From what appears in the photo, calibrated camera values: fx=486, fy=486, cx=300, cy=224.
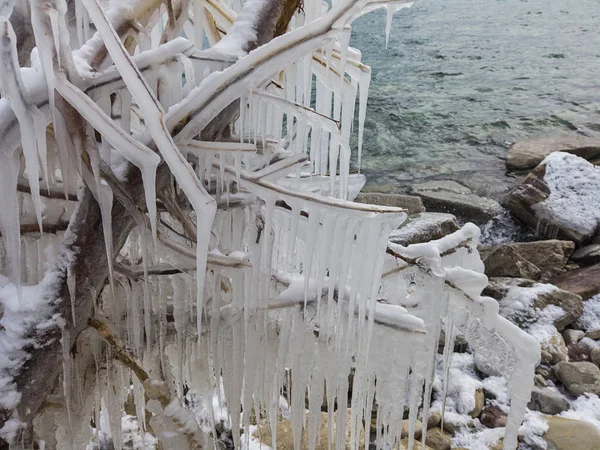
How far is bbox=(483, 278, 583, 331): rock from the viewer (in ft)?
14.4

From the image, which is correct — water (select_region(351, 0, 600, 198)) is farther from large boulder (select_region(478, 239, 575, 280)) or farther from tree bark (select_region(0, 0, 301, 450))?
tree bark (select_region(0, 0, 301, 450))

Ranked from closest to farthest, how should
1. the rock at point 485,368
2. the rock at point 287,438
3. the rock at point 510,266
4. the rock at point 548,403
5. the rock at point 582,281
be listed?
the rock at point 287,438
the rock at point 548,403
the rock at point 485,368
the rock at point 582,281
the rock at point 510,266

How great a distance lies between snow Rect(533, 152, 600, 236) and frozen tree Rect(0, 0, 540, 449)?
510 cm

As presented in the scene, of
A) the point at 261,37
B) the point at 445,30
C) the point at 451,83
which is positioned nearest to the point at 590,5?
the point at 445,30

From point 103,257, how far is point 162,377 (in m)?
0.59

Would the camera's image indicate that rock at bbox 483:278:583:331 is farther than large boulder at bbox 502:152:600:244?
No

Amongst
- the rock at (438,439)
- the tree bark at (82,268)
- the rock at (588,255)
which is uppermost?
the tree bark at (82,268)

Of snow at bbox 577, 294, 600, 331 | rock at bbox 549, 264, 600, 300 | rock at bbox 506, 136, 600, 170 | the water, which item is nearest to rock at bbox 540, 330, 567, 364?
snow at bbox 577, 294, 600, 331

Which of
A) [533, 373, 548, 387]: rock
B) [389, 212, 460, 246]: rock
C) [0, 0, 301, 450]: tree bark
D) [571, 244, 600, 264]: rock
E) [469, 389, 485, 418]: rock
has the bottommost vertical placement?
[469, 389, 485, 418]: rock

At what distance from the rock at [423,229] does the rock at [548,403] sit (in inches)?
67.9

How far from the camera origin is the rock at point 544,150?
27.6 ft

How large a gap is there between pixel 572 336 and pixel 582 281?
3.25 feet

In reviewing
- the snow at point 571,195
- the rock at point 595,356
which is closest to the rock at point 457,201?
the snow at point 571,195

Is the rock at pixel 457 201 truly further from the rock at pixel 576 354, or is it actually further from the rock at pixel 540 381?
the rock at pixel 540 381
